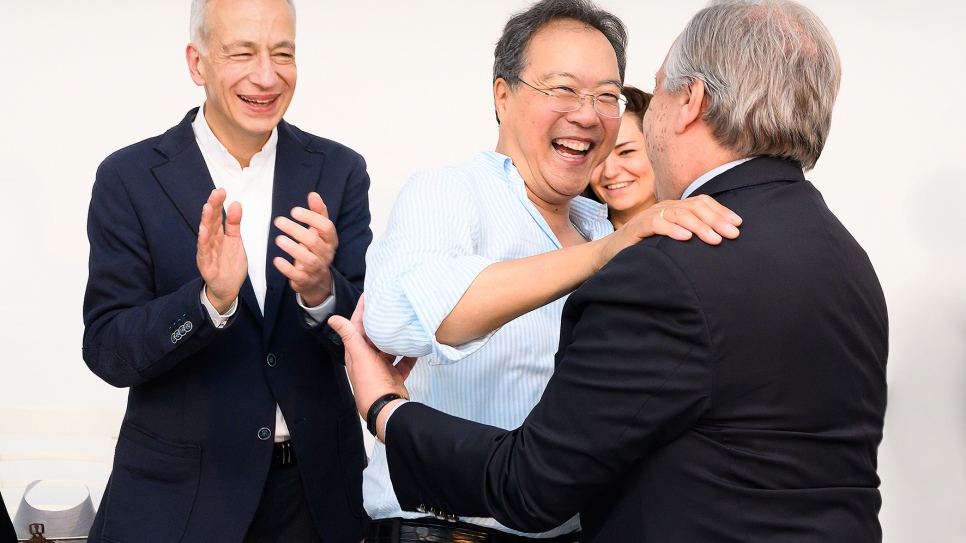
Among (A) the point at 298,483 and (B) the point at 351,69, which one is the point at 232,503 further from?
(B) the point at 351,69

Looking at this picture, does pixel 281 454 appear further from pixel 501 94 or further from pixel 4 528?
pixel 501 94

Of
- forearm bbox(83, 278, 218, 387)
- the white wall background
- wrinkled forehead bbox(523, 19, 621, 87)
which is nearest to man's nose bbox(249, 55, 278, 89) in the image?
forearm bbox(83, 278, 218, 387)

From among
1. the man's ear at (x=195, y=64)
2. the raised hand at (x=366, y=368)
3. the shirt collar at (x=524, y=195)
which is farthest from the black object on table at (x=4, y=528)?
the shirt collar at (x=524, y=195)

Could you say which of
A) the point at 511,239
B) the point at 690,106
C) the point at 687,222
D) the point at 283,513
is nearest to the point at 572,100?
the point at 511,239

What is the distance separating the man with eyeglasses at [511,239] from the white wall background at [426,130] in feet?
8.32

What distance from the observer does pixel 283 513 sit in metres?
2.15

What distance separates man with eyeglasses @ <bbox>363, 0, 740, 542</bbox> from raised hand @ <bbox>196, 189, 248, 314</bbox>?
38 cm

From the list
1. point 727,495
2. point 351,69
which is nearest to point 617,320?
point 727,495

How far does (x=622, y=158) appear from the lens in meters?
2.95

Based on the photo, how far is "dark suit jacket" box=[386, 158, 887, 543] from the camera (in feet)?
3.92

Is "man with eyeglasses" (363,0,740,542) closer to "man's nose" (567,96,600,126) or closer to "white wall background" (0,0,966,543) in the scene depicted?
"man's nose" (567,96,600,126)

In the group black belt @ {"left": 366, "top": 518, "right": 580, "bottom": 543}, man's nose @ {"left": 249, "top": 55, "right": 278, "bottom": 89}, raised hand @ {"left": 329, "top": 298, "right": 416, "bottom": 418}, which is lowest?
black belt @ {"left": 366, "top": 518, "right": 580, "bottom": 543}

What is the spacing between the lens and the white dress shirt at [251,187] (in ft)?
7.14

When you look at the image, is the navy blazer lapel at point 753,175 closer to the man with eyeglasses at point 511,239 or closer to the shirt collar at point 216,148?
the man with eyeglasses at point 511,239
